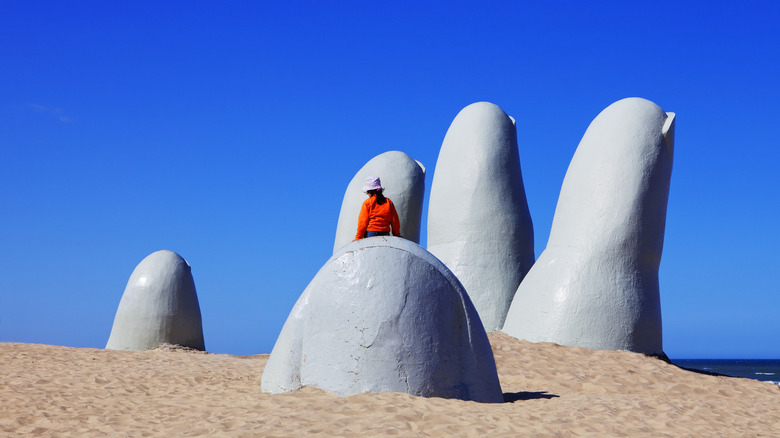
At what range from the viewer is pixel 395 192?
13.3 meters

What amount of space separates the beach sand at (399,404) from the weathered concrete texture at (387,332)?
19 cm

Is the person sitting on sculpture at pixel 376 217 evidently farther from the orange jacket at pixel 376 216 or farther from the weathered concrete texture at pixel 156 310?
the weathered concrete texture at pixel 156 310

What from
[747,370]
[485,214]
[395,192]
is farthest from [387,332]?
[747,370]

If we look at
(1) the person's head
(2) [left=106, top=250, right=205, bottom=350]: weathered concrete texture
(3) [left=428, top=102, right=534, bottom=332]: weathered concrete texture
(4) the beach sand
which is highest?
(3) [left=428, top=102, right=534, bottom=332]: weathered concrete texture

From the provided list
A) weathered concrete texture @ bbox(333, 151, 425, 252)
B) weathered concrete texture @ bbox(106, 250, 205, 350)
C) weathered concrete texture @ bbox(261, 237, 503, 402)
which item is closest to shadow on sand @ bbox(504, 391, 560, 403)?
weathered concrete texture @ bbox(261, 237, 503, 402)

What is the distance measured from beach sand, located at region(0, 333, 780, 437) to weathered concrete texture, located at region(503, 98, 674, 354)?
47 cm

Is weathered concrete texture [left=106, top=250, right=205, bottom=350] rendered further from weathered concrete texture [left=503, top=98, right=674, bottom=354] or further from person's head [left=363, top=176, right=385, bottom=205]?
person's head [left=363, top=176, right=385, bottom=205]

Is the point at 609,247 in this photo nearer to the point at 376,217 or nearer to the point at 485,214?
the point at 485,214

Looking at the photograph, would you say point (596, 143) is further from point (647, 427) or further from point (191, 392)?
point (191, 392)

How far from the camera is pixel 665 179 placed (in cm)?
1041

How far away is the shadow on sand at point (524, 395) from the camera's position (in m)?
6.50

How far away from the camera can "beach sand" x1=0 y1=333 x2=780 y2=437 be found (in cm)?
501

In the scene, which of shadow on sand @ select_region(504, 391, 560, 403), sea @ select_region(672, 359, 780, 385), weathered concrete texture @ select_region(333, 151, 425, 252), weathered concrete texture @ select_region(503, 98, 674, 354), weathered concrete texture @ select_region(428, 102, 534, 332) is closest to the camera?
shadow on sand @ select_region(504, 391, 560, 403)

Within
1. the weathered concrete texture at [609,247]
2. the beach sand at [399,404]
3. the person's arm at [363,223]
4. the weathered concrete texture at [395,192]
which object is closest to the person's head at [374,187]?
the person's arm at [363,223]
